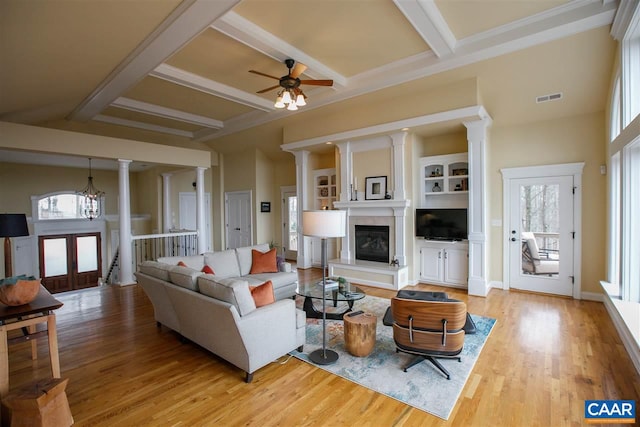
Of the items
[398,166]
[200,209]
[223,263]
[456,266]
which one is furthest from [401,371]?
[200,209]

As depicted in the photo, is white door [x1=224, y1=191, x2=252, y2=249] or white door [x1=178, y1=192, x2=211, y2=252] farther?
white door [x1=178, y1=192, x2=211, y2=252]

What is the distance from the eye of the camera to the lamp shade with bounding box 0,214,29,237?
3.61 metres

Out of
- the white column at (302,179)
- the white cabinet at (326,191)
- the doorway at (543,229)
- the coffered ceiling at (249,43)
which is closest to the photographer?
the coffered ceiling at (249,43)

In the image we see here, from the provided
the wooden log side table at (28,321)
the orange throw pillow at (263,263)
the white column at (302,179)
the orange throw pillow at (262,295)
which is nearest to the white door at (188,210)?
the white column at (302,179)

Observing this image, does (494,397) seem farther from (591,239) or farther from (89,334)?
(89,334)

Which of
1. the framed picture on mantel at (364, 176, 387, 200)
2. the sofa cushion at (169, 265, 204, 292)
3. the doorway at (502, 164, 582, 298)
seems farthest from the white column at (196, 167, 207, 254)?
the doorway at (502, 164, 582, 298)

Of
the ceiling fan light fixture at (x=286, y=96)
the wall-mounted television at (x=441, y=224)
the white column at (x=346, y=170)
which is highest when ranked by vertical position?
the ceiling fan light fixture at (x=286, y=96)

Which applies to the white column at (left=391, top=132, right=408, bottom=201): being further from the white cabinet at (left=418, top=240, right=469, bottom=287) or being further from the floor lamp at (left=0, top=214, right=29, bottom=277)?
the floor lamp at (left=0, top=214, right=29, bottom=277)

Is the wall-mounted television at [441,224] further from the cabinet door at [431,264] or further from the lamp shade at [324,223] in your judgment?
the lamp shade at [324,223]

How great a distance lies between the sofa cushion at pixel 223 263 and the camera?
473 cm

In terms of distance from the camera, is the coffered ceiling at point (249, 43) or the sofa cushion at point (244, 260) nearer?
the coffered ceiling at point (249, 43)

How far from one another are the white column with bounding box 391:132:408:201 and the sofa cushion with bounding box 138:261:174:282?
406 cm

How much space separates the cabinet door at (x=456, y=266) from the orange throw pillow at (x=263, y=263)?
318 centimetres

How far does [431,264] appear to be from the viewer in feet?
19.5
